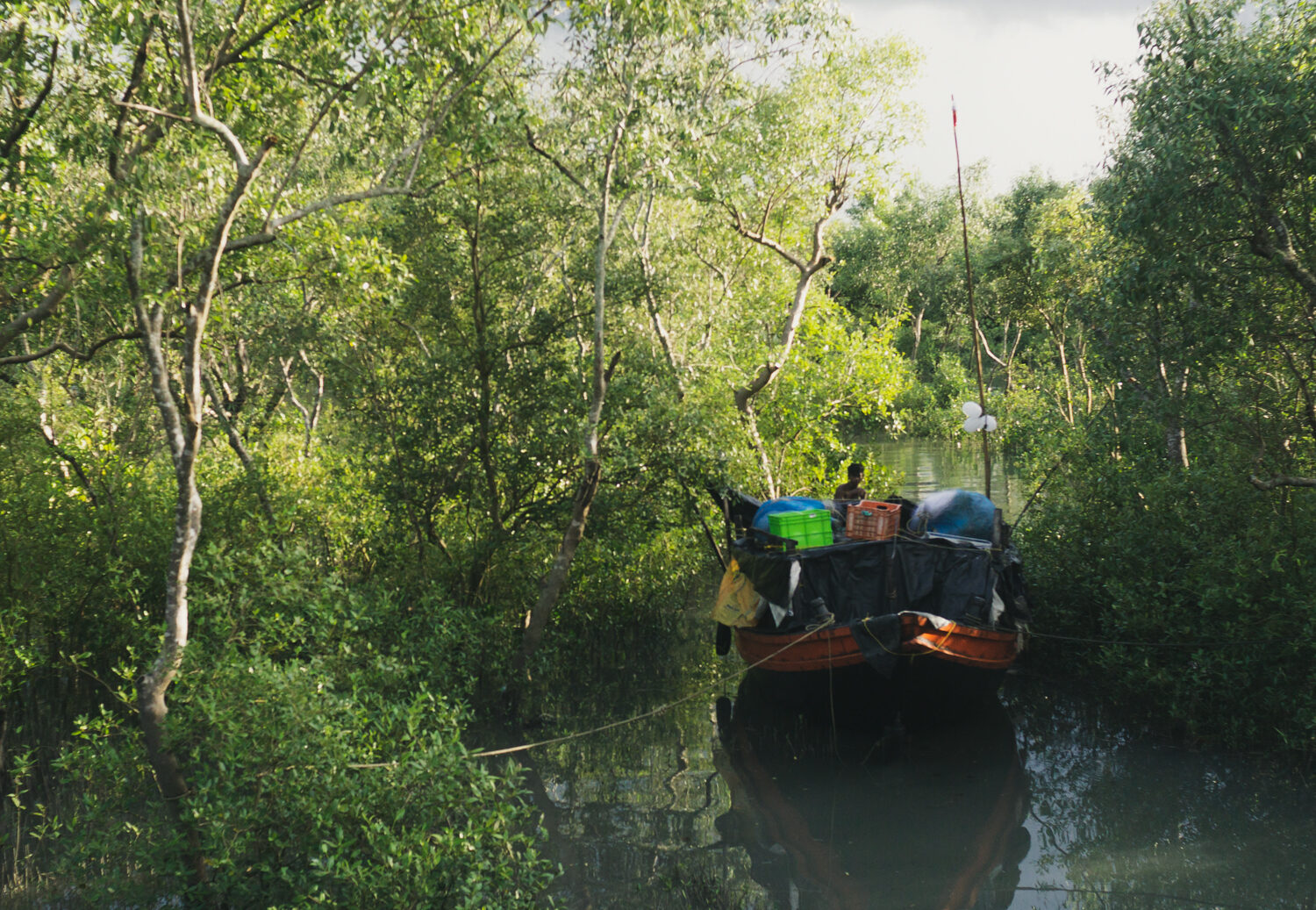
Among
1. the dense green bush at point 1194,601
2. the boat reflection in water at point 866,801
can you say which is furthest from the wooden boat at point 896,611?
the dense green bush at point 1194,601

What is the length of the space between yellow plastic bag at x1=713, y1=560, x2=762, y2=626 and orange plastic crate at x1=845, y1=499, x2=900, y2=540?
125 cm

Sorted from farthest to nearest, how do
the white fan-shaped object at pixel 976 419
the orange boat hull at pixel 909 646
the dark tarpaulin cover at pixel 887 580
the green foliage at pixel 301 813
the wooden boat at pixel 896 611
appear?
the white fan-shaped object at pixel 976 419, the dark tarpaulin cover at pixel 887 580, the wooden boat at pixel 896 611, the orange boat hull at pixel 909 646, the green foliage at pixel 301 813

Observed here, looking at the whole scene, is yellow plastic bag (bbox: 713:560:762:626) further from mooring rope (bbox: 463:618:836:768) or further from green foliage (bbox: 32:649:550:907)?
green foliage (bbox: 32:649:550:907)

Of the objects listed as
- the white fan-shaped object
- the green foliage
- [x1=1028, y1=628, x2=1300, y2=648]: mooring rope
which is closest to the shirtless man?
the white fan-shaped object

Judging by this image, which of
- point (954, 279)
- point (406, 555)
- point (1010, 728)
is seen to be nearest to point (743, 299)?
point (406, 555)

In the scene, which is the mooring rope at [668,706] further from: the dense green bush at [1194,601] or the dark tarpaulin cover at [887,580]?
the dense green bush at [1194,601]

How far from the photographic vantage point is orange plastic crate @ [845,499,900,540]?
9.74 m

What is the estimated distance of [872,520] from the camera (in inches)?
390

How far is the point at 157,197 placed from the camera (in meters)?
6.38

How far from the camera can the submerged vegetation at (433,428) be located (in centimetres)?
609

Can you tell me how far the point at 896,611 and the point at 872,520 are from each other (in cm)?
105

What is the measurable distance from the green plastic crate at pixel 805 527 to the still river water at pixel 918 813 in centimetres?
158

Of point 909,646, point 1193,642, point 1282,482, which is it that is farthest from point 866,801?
point 1282,482

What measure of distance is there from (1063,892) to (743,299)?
40.8 ft
